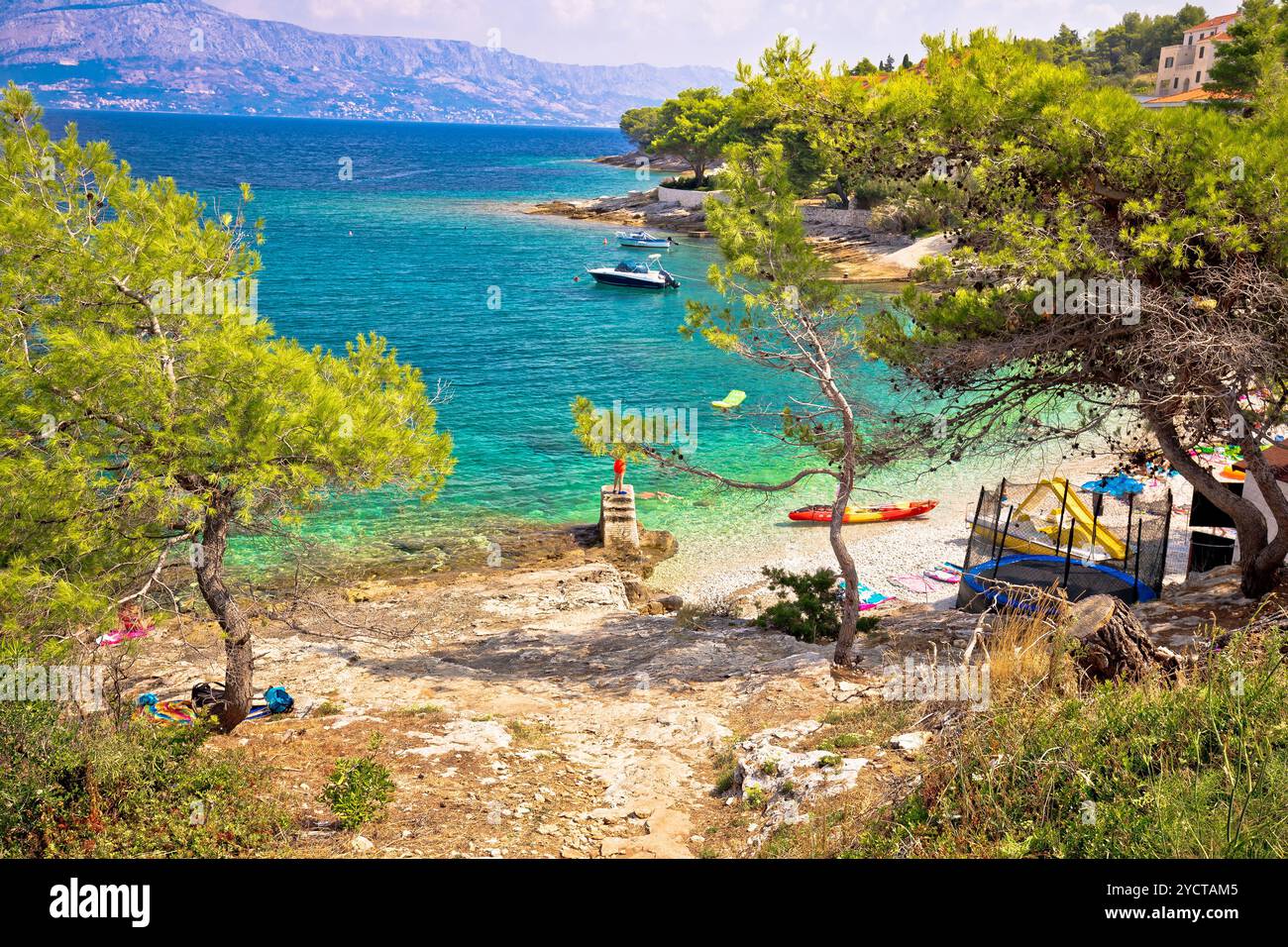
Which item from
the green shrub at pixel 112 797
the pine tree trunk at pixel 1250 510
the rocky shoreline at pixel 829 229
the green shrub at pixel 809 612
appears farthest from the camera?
the rocky shoreline at pixel 829 229

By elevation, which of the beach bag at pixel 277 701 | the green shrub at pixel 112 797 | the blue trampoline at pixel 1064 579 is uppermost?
the green shrub at pixel 112 797

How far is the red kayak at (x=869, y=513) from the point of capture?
2892 centimetres

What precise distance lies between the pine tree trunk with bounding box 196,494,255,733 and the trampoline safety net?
1079cm

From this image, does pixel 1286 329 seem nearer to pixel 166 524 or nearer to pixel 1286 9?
pixel 1286 9

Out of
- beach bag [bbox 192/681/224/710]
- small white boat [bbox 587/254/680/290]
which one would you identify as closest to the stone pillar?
beach bag [bbox 192/681/224/710]

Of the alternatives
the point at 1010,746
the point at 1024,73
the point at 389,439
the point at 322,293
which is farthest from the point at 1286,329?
the point at 322,293

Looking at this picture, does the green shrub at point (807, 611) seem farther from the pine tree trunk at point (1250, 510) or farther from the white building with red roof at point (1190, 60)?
the white building with red roof at point (1190, 60)

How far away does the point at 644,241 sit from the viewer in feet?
268

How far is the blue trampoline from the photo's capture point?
16703 mm

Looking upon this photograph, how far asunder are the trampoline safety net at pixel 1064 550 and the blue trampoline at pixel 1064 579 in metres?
0.02


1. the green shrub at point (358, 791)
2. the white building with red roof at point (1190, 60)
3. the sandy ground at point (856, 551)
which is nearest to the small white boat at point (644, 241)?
the white building with red roof at point (1190, 60)

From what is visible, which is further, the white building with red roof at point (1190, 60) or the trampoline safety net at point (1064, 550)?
the white building with red roof at point (1190, 60)

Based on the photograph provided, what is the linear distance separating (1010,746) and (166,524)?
9.51 m

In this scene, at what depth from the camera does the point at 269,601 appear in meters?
15.2
